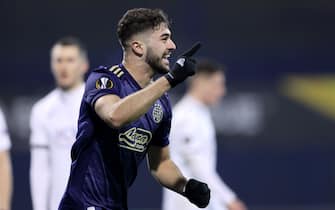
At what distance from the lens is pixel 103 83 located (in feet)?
16.8

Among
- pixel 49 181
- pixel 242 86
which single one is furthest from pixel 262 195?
pixel 49 181

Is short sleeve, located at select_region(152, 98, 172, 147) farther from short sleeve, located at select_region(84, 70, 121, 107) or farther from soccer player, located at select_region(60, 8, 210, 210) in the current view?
short sleeve, located at select_region(84, 70, 121, 107)

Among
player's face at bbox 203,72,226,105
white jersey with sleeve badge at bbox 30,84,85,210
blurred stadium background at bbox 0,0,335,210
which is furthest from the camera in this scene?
blurred stadium background at bbox 0,0,335,210

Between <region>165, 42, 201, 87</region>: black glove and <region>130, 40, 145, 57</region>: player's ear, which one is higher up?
<region>130, 40, 145, 57</region>: player's ear

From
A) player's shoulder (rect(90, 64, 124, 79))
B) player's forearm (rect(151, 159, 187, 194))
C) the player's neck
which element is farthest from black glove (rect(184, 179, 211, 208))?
player's shoulder (rect(90, 64, 124, 79))

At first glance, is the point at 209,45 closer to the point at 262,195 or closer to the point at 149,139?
the point at 262,195

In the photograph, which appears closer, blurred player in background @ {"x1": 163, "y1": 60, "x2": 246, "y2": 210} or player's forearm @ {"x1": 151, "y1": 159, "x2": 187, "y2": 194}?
player's forearm @ {"x1": 151, "y1": 159, "x2": 187, "y2": 194}

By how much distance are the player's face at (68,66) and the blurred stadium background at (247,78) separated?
413 centimetres

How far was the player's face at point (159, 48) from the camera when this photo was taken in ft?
17.2

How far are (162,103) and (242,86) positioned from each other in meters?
6.99

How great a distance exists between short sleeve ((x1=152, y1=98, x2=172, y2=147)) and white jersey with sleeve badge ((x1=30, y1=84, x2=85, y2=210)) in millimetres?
1674

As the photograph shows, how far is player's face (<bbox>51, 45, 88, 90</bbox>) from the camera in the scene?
744 cm

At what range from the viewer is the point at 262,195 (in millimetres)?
12133

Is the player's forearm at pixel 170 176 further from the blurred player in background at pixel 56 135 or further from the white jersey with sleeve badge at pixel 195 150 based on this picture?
the white jersey with sleeve badge at pixel 195 150
